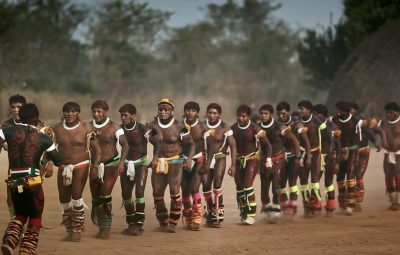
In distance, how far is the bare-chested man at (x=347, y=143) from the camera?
1859 centimetres

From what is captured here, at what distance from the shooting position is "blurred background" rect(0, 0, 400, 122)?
1714 inches

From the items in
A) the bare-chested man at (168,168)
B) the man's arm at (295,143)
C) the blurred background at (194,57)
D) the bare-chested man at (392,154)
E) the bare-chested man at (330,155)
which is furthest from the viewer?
the blurred background at (194,57)

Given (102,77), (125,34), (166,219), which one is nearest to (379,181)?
(166,219)

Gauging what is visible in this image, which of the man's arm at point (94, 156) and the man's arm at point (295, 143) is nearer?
the man's arm at point (94, 156)

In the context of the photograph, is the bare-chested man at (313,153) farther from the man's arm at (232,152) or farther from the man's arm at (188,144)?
the man's arm at (188,144)

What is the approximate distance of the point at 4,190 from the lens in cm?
2047

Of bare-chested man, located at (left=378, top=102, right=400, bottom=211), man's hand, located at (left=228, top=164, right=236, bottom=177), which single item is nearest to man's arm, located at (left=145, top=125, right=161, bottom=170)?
man's hand, located at (left=228, top=164, right=236, bottom=177)

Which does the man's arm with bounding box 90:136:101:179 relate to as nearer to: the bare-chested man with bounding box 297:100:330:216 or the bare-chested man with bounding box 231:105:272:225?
the bare-chested man with bounding box 231:105:272:225

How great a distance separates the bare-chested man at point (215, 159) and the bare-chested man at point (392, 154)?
4.53 metres

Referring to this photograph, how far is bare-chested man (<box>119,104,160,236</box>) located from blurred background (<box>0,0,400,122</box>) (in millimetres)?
25131

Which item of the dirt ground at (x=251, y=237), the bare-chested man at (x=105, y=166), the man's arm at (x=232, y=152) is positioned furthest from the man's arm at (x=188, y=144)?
the bare-chested man at (x=105, y=166)

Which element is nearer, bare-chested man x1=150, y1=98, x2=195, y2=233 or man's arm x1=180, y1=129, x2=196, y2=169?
bare-chested man x1=150, y1=98, x2=195, y2=233

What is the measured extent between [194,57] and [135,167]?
226 ft

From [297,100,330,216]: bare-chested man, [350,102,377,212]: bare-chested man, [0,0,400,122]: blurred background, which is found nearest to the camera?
[297,100,330,216]: bare-chested man
